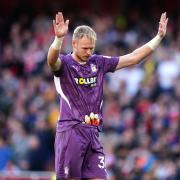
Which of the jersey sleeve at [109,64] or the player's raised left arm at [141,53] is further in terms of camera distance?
the player's raised left arm at [141,53]

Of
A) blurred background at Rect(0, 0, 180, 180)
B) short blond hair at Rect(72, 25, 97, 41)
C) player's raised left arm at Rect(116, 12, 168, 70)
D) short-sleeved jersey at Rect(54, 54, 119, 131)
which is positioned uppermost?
short blond hair at Rect(72, 25, 97, 41)

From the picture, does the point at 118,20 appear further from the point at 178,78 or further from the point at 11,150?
the point at 11,150

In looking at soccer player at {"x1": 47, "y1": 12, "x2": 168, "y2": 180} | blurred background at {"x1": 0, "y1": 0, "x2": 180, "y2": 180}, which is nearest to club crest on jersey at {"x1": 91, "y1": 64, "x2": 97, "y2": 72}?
soccer player at {"x1": 47, "y1": 12, "x2": 168, "y2": 180}

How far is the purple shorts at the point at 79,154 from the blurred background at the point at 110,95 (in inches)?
210

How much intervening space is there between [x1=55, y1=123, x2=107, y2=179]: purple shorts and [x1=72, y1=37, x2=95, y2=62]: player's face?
773 mm

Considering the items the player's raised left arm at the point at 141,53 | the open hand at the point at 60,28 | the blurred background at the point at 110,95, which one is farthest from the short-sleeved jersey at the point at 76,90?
the blurred background at the point at 110,95

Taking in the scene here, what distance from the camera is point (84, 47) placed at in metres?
11.2

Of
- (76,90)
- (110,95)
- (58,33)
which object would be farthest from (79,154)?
(110,95)

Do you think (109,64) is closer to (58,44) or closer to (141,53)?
(141,53)

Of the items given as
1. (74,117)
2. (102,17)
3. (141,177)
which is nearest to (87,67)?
(74,117)

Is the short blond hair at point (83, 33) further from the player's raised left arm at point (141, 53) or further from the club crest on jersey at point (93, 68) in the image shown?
the player's raised left arm at point (141, 53)

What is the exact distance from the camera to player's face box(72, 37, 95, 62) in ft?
36.8

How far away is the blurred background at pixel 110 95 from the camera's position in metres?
18.0

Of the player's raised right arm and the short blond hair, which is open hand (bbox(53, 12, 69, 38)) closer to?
the player's raised right arm
